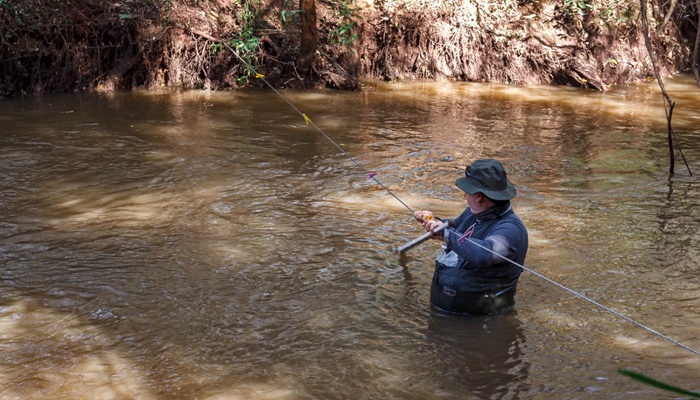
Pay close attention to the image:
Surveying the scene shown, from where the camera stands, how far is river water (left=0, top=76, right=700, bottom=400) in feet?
13.7

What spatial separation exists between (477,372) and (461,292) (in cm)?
59

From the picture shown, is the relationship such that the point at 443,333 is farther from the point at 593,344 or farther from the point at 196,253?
the point at 196,253

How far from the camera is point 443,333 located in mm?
4652

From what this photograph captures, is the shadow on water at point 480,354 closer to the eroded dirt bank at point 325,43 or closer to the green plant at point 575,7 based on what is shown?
the eroded dirt bank at point 325,43

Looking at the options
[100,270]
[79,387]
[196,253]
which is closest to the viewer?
[79,387]

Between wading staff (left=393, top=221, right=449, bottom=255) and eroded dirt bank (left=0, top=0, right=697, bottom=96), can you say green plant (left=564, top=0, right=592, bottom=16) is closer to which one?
eroded dirt bank (left=0, top=0, right=697, bottom=96)

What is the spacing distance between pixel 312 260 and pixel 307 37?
755 cm

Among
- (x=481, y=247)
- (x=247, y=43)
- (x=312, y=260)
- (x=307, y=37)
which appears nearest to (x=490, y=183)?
(x=481, y=247)

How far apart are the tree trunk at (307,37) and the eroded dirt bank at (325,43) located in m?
0.16

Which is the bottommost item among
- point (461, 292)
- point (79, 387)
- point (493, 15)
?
point (79, 387)

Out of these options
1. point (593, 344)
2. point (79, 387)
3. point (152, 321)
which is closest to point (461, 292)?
point (593, 344)

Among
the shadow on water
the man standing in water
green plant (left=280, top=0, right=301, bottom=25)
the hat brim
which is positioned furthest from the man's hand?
green plant (left=280, top=0, right=301, bottom=25)

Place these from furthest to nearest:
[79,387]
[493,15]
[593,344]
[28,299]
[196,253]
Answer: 1. [493,15]
2. [196,253]
3. [28,299]
4. [593,344]
5. [79,387]

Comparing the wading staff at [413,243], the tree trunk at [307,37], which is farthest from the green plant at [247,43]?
the wading staff at [413,243]
